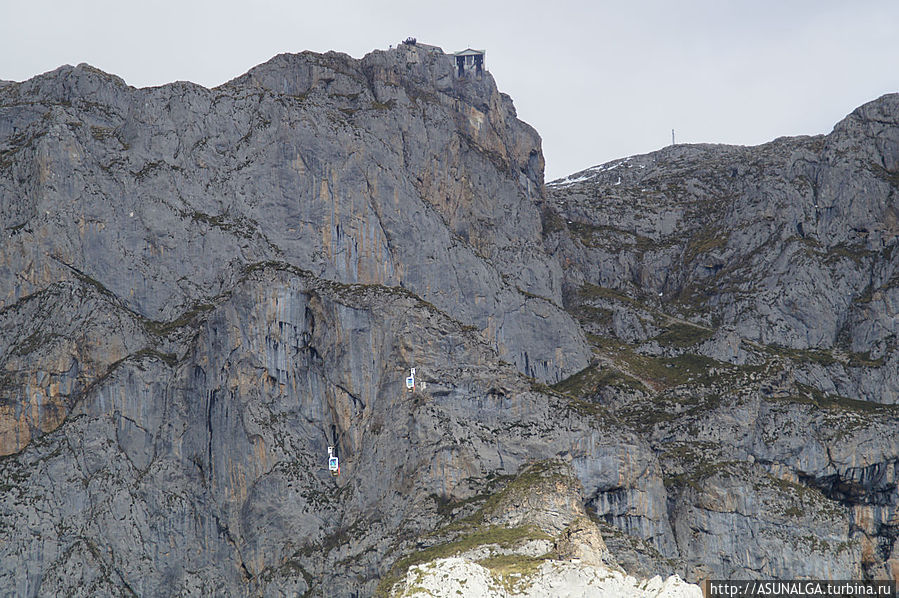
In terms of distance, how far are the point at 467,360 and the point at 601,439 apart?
19249mm

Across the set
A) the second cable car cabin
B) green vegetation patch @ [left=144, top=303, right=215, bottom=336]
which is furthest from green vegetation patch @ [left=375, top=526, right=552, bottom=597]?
green vegetation patch @ [left=144, top=303, right=215, bottom=336]

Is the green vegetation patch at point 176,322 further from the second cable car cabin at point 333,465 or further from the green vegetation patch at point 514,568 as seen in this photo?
the green vegetation patch at point 514,568

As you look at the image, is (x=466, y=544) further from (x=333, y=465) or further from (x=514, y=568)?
(x=333, y=465)

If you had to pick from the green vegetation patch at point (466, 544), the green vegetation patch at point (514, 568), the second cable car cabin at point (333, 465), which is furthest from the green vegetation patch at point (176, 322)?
the green vegetation patch at point (514, 568)

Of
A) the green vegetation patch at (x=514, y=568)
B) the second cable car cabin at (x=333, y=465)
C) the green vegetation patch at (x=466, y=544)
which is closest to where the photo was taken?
the green vegetation patch at (x=514, y=568)

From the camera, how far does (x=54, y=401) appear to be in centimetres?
18338

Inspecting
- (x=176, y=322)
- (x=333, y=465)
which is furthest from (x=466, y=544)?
(x=176, y=322)

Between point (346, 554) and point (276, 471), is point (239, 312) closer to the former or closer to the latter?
point (276, 471)

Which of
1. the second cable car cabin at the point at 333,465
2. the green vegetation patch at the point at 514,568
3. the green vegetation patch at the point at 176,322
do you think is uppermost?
the green vegetation patch at the point at 176,322

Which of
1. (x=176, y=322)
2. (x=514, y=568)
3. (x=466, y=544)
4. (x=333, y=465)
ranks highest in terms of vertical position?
(x=176, y=322)

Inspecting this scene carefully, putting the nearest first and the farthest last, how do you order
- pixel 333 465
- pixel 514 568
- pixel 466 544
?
pixel 514 568, pixel 466 544, pixel 333 465

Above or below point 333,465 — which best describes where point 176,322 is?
above

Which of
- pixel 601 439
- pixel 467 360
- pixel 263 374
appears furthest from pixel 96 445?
pixel 601 439

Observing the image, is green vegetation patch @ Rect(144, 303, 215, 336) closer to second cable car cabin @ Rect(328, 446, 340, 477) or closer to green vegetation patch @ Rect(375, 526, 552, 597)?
second cable car cabin @ Rect(328, 446, 340, 477)
